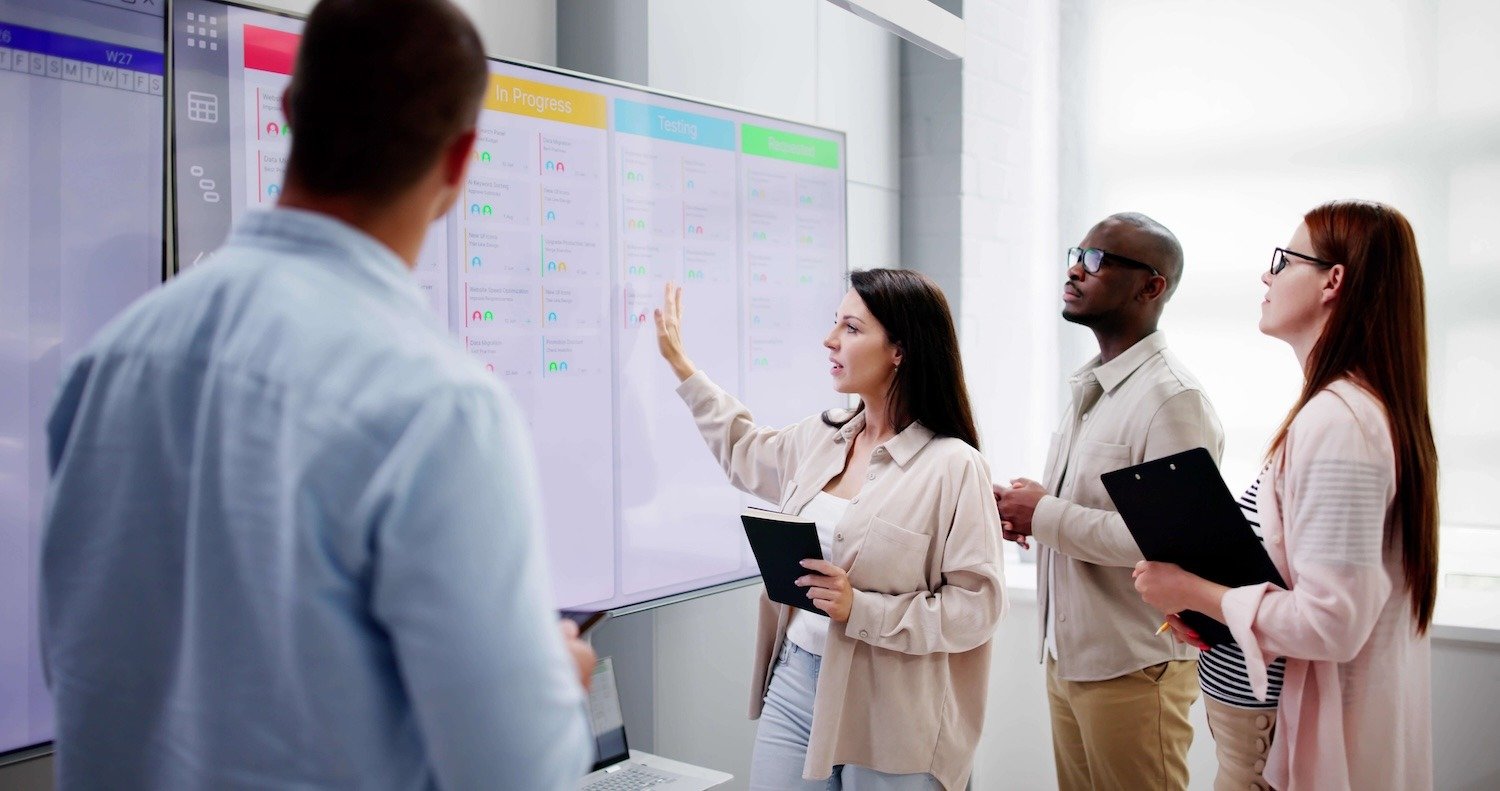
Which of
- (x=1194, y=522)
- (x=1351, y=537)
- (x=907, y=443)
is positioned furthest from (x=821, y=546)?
(x=1351, y=537)

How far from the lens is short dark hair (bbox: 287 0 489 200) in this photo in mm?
811

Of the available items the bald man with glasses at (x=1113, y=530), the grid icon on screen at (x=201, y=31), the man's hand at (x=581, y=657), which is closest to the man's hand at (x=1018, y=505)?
the bald man with glasses at (x=1113, y=530)

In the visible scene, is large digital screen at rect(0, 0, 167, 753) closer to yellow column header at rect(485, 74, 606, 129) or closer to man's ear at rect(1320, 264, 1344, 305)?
yellow column header at rect(485, 74, 606, 129)

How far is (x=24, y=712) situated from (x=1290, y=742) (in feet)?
6.09

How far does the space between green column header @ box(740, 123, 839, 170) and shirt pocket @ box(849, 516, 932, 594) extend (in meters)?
1.06

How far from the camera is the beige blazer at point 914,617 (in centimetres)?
204

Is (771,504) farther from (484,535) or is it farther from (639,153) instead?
(484,535)

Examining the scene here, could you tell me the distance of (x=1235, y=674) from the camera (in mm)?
1894

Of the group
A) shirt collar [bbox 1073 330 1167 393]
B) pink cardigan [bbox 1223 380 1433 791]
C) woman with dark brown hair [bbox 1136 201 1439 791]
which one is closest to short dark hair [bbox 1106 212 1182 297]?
shirt collar [bbox 1073 330 1167 393]

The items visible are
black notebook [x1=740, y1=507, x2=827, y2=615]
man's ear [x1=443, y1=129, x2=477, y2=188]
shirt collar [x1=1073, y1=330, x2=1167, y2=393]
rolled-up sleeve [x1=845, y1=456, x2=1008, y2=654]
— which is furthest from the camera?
shirt collar [x1=1073, y1=330, x2=1167, y2=393]

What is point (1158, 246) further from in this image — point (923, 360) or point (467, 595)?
point (467, 595)

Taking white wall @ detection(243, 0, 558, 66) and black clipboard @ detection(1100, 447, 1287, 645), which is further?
white wall @ detection(243, 0, 558, 66)

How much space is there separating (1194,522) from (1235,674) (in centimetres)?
32

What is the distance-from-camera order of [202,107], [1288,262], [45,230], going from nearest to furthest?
1. [45,230]
2. [202,107]
3. [1288,262]
